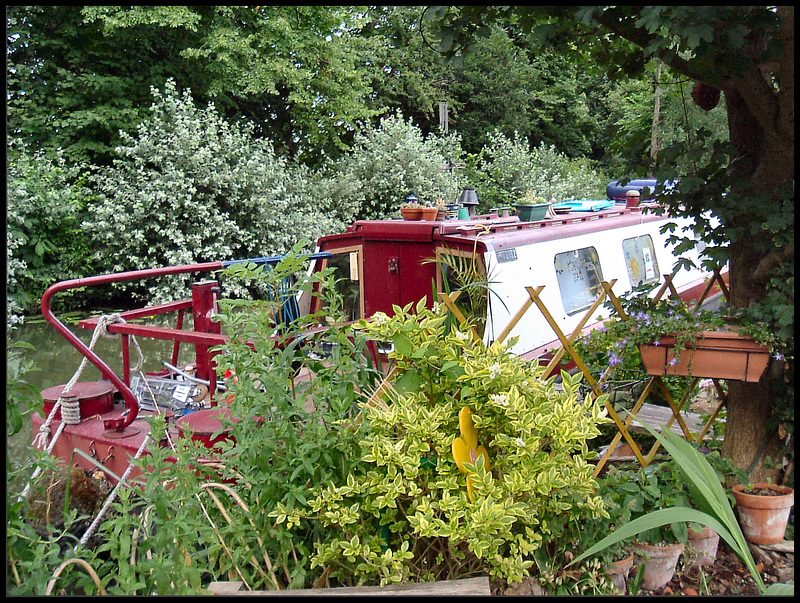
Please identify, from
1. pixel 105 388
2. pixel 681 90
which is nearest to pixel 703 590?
pixel 681 90

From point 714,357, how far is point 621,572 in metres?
1.06

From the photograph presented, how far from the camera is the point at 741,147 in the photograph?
127 inches

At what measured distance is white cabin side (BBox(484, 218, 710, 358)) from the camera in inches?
214

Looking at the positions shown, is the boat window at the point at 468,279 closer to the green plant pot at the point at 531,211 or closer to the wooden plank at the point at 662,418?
the wooden plank at the point at 662,418

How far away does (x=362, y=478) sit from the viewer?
242cm

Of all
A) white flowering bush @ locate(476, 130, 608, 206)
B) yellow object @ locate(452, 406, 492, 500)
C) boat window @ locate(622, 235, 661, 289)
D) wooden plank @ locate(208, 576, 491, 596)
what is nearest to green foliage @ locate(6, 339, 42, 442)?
wooden plank @ locate(208, 576, 491, 596)

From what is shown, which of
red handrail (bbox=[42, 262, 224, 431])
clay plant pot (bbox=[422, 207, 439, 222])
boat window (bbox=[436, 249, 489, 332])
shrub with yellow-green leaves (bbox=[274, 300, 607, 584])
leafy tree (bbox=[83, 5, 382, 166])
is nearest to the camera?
shrub with yellow-green leaves (bbox=[274, 300, 607, 584])

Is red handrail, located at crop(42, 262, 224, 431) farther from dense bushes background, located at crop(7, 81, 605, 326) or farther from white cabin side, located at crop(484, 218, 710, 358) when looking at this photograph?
dense bushes background, located at crop(7, 81, 605, 326)

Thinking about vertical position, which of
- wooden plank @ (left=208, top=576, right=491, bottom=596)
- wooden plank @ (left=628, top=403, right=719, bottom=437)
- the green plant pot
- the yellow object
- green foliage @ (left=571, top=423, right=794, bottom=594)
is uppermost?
the green plant pot

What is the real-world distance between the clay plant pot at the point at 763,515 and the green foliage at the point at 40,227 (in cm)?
1181

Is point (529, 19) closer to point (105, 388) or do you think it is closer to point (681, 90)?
point (681, 90)

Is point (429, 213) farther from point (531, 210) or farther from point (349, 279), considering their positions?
point (531, 210)

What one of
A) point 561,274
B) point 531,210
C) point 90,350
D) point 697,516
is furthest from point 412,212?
point 697,516

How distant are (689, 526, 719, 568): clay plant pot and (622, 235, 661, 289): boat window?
15.1ft
